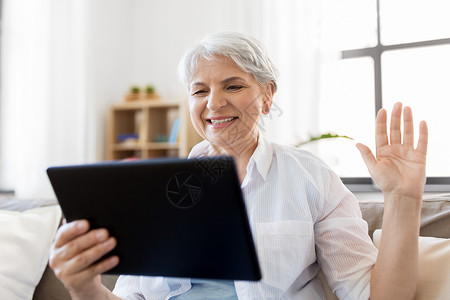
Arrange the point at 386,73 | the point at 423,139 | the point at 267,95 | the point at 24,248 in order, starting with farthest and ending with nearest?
the point at 386,73
the point at 24,248
the point at 267,95
the point at 423,139

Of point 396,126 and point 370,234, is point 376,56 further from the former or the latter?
point 396,126

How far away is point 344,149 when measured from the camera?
2.92 m

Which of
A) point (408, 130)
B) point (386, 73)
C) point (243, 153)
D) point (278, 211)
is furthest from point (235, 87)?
point (386, 73)

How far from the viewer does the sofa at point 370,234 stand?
986mm

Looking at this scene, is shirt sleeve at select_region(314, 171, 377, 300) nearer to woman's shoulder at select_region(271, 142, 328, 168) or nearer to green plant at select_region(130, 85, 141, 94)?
woman's shoulder at select_region(271, 142, 328, 168)

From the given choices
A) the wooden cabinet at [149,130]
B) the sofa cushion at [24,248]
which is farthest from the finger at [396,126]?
the wooden cabinet at [149,130]

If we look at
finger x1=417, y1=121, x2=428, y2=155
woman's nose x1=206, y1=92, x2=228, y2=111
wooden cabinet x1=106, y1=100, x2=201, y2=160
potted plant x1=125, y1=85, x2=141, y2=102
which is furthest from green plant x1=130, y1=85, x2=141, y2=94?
finger x1=417, y1=121, x2=428, y2=155

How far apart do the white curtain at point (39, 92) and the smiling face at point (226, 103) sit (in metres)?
2.21

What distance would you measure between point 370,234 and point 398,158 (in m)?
0.46

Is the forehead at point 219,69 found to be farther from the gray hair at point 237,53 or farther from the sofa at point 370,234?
the sofa at point 370,234

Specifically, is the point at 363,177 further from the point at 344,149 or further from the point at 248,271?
the point at 248,271

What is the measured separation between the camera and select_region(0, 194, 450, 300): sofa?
3.24 ft

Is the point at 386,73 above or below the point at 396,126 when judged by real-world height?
above

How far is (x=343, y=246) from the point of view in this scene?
959 mm
